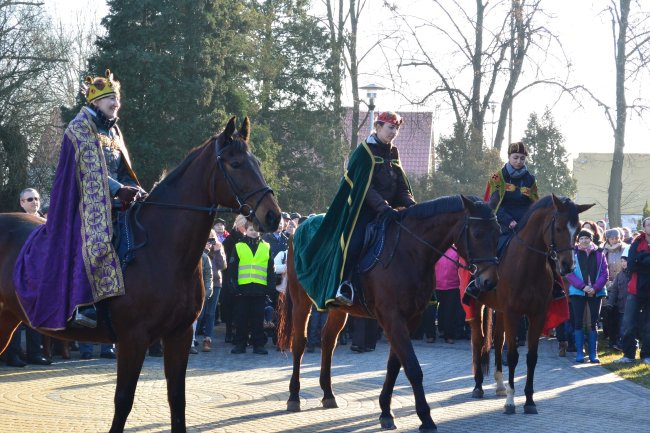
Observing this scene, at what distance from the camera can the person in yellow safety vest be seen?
17297mm

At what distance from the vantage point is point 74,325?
777 centimetres

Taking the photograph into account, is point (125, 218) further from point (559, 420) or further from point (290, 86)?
point (290, 86)

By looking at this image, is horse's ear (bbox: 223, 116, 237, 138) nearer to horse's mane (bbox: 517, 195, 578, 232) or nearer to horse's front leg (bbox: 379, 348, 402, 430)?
horse's front leg (bbox: 379, 348, 402, 430)

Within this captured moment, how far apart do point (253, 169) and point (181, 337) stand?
1478mm

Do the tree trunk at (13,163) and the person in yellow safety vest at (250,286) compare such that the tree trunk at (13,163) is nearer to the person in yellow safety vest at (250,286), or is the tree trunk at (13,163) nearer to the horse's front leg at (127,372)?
the person in yellow safety vest at (250,286)

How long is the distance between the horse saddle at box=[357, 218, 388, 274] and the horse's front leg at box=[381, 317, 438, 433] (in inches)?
25.6

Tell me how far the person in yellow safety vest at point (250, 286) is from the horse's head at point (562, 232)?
6921 mm

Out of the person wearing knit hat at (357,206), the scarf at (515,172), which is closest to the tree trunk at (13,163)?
the scarf at (515,172)

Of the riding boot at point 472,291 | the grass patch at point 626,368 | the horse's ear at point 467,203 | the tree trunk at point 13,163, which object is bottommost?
the grass patch at point 626,368

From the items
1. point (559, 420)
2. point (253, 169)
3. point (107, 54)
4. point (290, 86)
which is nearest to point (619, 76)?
point (290, 86)

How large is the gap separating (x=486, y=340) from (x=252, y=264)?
18.8 feet

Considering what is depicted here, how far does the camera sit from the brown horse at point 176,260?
753cm

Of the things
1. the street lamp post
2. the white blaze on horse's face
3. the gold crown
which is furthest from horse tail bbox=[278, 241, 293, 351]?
the street lamp post

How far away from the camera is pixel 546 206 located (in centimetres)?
1180
